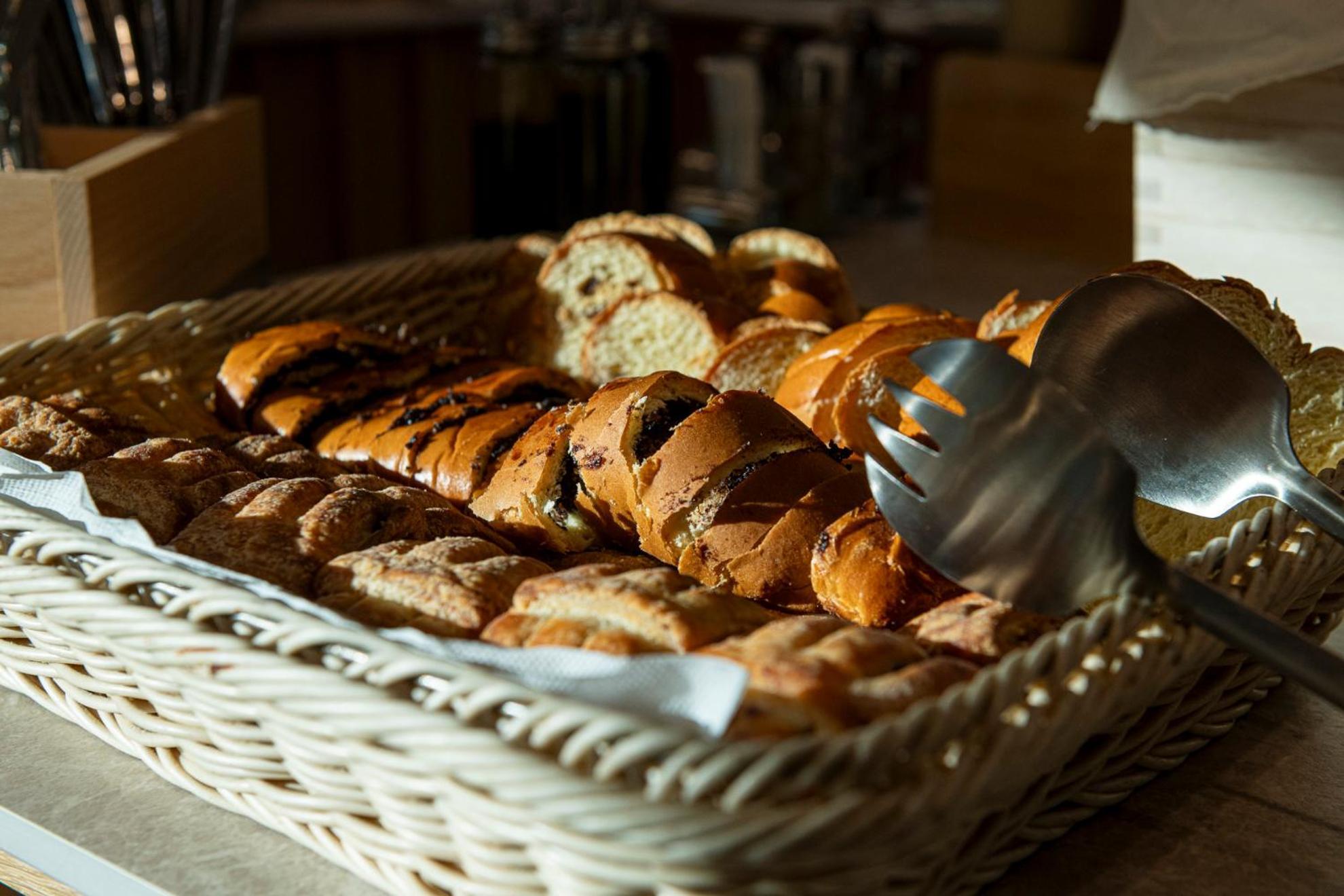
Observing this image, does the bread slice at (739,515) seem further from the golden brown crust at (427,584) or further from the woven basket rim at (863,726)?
the woven basket rim at (863,726)

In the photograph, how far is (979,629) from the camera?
85cm

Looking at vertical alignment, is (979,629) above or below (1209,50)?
below

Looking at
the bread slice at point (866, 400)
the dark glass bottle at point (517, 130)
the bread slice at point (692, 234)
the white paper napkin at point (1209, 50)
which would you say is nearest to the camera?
the bread slice at point (866, 400)

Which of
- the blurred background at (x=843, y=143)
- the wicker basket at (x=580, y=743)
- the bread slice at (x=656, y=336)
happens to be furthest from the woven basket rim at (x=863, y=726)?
the blurred background at (x=843, y=143)

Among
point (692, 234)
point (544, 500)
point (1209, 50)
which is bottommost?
point (544, 500)

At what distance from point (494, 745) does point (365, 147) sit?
4.08 metres

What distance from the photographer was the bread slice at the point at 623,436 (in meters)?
1.09

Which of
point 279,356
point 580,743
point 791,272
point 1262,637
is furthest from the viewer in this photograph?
point 791,272

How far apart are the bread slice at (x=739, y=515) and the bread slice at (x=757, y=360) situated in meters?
0.37

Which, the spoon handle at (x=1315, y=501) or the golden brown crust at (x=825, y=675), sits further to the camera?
the spoon handle at (x=1315, y=501)

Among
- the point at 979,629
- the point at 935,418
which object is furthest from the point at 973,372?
the point at 979,629

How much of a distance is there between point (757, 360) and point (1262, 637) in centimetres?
75

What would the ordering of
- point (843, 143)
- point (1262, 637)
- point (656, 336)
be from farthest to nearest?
point (843, 143) < point (656, 336) < point (1262, 637)

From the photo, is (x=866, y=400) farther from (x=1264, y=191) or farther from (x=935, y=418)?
(x=1264, y=191)
